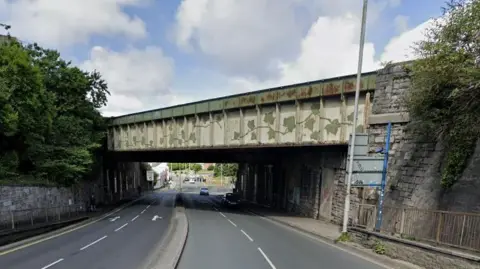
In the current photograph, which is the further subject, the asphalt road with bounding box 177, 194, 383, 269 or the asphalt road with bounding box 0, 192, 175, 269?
the asphalt road with bounding box 0, 192, 175, 269

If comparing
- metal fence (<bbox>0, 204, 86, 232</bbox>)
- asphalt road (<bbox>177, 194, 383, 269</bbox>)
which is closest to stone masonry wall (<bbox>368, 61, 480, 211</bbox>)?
asphalt road (<bbox>177, 194, 383, 269</bbox>)

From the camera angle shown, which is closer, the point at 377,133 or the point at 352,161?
the point at 352,161

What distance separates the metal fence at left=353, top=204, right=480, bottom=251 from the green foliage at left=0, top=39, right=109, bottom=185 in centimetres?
2103

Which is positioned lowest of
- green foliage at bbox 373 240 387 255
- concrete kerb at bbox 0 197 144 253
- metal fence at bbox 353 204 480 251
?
concrete kerb at bbox 0 197 144 253

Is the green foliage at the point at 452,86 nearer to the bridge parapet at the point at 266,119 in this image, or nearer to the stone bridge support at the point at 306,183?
the bridge parapet at the point at 266,119

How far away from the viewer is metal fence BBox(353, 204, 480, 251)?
11.0 metres

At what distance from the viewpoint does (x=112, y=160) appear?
51.7 metres

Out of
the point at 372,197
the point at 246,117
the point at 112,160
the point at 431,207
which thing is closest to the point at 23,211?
the point at 246,117

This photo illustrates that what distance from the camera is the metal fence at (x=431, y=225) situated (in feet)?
36.2

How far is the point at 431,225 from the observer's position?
12.8 metres

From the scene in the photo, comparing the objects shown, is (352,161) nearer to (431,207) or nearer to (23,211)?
(431,207)

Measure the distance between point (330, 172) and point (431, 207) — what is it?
39.1ft

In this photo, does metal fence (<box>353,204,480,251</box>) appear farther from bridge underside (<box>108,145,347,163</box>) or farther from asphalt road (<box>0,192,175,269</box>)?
asphalt road (<box>0,192,175,269</box>)

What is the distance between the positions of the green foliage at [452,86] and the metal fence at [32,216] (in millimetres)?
20303
